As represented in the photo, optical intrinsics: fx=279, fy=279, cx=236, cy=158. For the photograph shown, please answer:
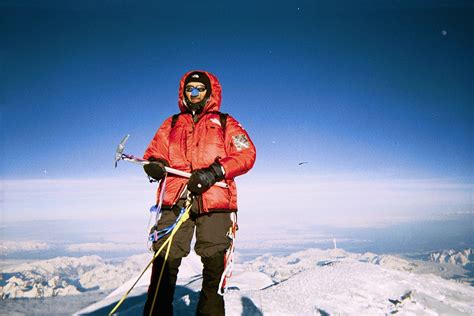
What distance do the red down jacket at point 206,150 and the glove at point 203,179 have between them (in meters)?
0.11

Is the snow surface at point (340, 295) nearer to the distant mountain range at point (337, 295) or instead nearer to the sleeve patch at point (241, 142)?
the distant mountain range at point (337, 295)

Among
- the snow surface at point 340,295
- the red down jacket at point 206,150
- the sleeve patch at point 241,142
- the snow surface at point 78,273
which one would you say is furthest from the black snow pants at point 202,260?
the snow surface at point 78,273

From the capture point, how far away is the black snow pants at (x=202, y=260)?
107 inches

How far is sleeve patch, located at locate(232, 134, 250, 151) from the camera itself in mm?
2977

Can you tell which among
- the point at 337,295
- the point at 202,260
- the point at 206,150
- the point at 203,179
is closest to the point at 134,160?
the point at 206,150

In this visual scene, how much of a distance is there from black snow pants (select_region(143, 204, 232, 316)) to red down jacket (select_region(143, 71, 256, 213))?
17cm

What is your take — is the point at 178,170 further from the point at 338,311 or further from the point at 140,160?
the point at 338,311

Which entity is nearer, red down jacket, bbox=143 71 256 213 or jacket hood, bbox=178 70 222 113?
red down jacket, bbox=143 71 256 213

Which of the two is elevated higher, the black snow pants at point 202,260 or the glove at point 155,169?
the glove at point 155,169

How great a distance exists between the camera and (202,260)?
2.83 m

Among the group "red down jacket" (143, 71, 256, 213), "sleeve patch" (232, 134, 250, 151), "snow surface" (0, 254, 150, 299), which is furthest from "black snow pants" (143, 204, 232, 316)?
"snow surface" (0, 254, 150, 299)

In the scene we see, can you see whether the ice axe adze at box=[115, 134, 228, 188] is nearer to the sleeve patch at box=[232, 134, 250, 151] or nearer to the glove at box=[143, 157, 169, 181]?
the glove at box=[143, 157, 169, 181]

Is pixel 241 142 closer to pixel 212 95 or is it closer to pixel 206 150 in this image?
pixel 206 150

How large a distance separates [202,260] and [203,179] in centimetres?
87
